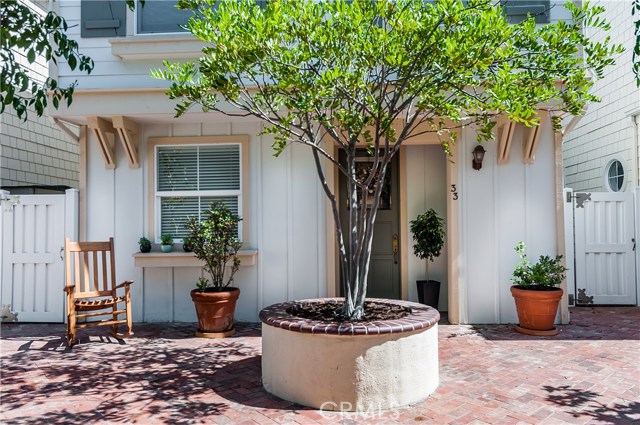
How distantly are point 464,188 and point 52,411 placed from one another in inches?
188

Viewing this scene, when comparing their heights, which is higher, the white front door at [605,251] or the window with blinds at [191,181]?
the window with blinds at [191,181]

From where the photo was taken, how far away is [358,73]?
3174mm

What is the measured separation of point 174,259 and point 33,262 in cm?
196

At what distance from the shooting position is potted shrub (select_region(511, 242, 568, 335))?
5020 mm

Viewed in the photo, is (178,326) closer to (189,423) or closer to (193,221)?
(193,221)

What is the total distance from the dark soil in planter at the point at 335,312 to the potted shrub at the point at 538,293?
205cm

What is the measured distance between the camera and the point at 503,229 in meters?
5.66

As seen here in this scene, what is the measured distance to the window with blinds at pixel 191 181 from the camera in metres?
5.96

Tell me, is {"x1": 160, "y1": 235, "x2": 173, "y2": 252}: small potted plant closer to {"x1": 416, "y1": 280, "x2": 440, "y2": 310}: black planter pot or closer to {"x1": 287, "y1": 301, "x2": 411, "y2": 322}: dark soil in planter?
{"x1": 287, "y1": 301, "x2": 411, "y2": 322}: dark soil in planter

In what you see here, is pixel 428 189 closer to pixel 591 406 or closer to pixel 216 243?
pixel 216 243

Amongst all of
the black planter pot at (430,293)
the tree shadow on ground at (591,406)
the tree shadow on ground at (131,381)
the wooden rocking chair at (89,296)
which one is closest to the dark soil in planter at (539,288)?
the black planter pot at (430,293)

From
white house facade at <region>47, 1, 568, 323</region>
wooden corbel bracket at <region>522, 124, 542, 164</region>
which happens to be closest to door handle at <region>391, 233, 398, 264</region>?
white house facade at <region>47, 1, 568, 323</region>

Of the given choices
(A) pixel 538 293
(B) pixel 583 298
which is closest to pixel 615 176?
(B) pixel 583 298

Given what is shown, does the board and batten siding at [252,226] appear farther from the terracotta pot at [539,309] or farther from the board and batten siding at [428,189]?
the terracotta pot at [539,309]
